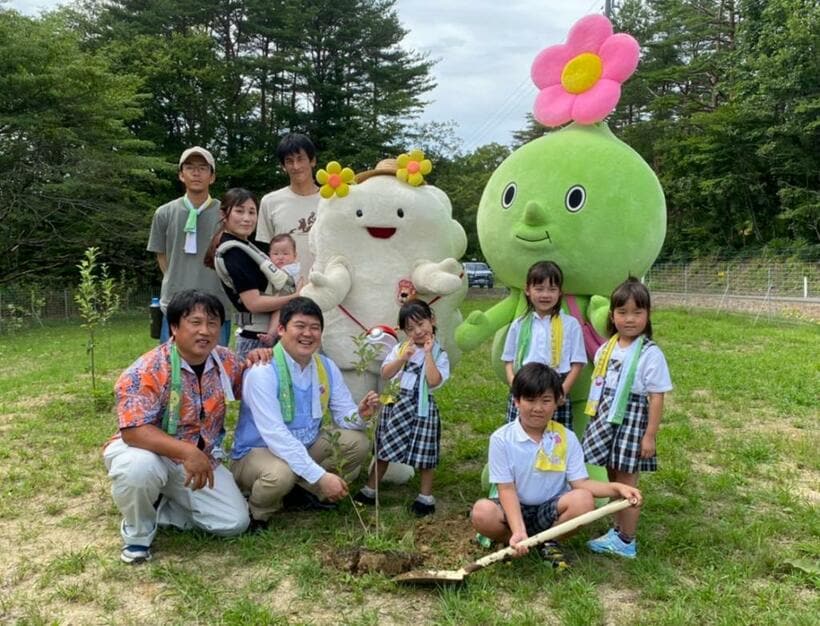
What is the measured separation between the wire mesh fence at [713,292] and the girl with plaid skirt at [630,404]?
1400cm

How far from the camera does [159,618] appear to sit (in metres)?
2.70

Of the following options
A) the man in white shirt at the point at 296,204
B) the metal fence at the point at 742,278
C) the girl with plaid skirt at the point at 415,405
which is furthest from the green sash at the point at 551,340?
the metal fence at the point at 742,278

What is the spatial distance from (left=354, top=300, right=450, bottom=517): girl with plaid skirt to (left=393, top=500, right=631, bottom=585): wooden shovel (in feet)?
2.95

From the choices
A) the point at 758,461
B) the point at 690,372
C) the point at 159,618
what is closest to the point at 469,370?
the point at 690,372

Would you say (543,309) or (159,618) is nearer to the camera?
(159,618)

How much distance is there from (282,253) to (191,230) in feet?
2.32

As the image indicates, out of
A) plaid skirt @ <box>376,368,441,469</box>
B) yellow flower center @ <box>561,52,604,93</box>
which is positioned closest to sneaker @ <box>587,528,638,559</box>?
plaid skirt @ <box>376,368,441,469</box>

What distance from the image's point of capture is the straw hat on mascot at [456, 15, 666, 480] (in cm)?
378

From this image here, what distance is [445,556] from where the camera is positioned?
10.5ft

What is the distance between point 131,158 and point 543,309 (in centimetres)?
1706

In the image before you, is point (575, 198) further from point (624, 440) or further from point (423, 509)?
point (423, 509)

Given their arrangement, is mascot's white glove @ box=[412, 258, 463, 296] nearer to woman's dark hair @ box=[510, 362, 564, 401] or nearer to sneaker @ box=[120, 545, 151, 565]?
woman's dark hair @ box=[510, 362, 564, 401]

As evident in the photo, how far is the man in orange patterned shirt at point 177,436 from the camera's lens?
3.16 m

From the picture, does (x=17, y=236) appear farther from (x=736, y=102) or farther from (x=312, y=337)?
(x=736, y=102)
